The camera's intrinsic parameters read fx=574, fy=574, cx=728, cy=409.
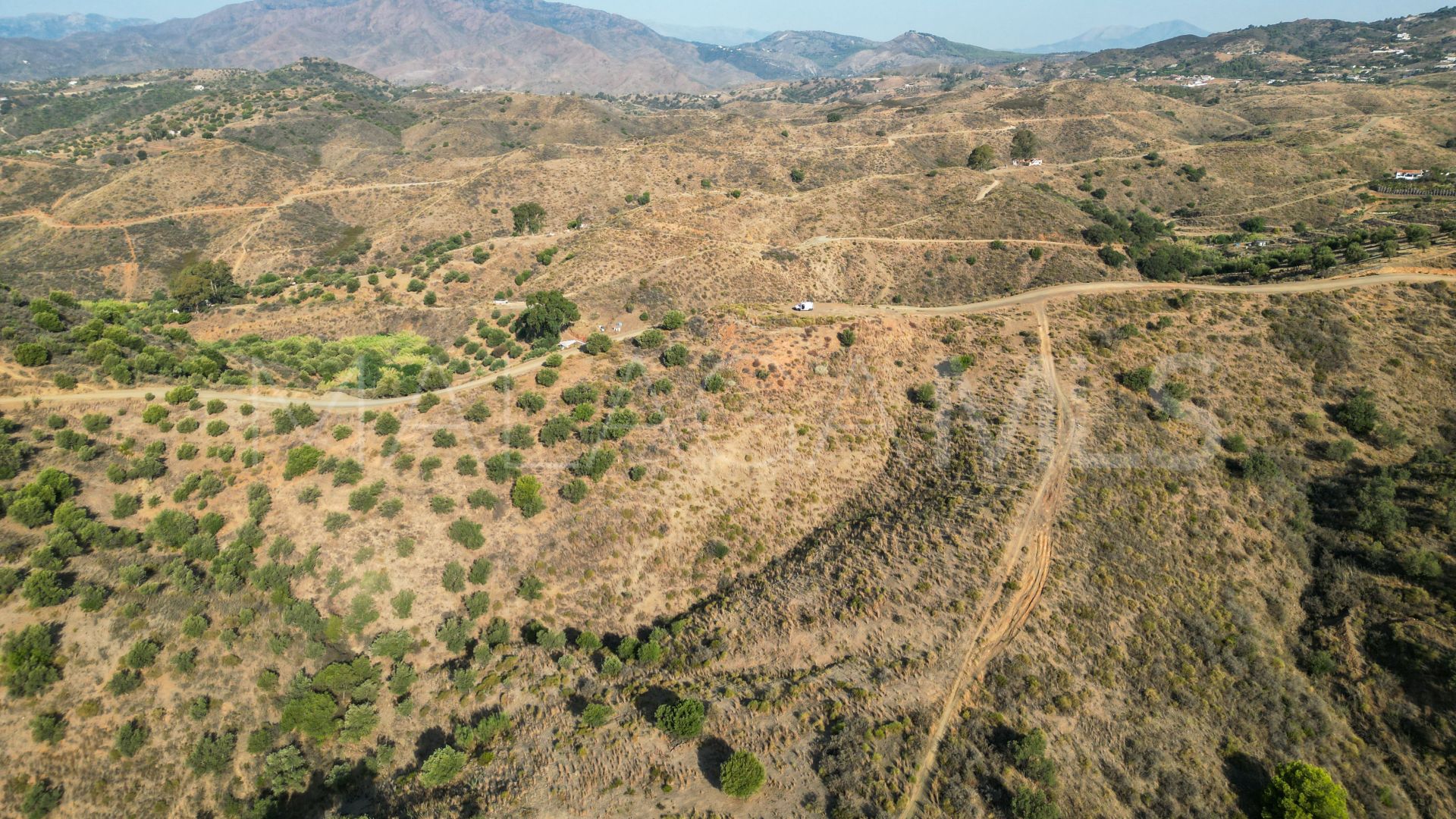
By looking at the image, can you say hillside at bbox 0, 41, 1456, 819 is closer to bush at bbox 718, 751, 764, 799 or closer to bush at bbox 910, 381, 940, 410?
bush at bbox 718, 751, 764, 799

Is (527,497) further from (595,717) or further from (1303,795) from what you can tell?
(1303,795)

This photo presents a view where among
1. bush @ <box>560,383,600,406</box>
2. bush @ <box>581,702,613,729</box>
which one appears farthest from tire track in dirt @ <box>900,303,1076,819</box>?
bush @ <box>560,383,600,406</box>

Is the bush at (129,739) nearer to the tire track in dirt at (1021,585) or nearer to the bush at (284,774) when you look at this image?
the bush at (284,774)

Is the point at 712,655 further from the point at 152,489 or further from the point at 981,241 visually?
the point at 981,241

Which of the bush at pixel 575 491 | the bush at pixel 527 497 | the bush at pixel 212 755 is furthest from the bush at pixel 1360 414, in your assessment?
the bush at pixel 212 755

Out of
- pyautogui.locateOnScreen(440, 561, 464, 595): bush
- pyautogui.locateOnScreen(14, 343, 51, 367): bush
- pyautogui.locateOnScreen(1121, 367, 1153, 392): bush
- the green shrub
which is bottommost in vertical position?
pyautogui.locateOnScreen(440, 561, 464, 595): bush
